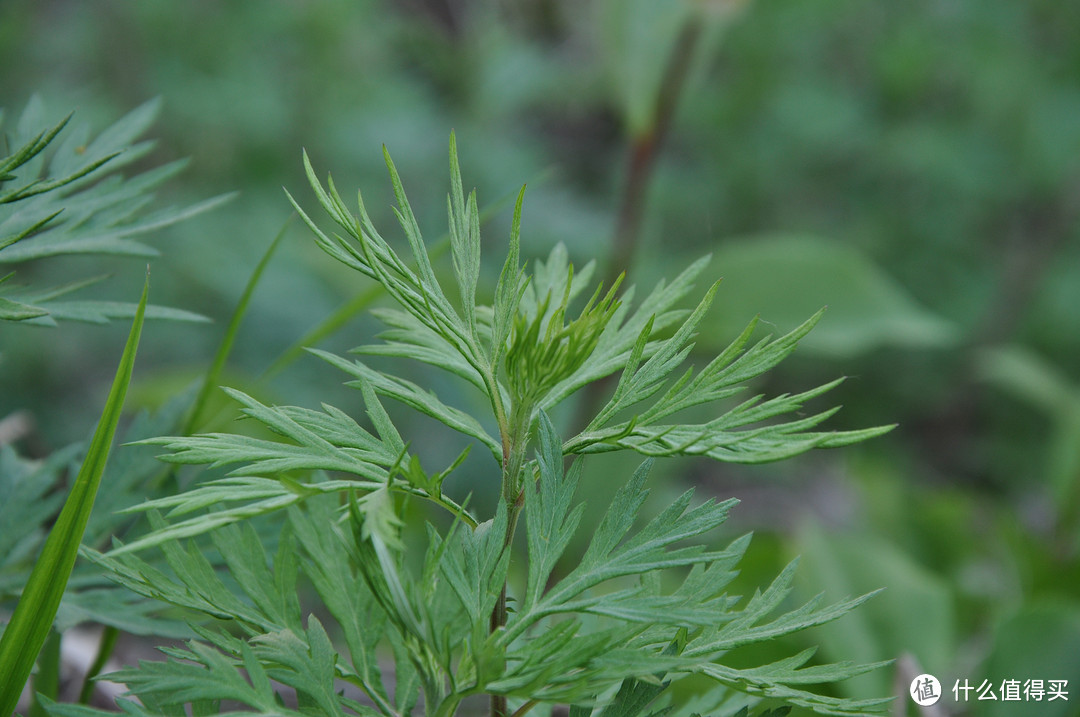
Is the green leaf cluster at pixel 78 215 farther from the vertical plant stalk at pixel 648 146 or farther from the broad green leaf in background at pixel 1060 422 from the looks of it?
the broad green leaf in background at pixel 1060 422

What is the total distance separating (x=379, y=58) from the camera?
2.06 m

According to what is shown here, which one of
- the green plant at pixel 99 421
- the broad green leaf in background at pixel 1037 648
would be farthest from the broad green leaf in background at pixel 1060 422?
the green plant at pixel 99 421

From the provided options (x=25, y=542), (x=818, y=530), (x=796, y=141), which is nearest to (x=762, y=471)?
(x=796, y=141)

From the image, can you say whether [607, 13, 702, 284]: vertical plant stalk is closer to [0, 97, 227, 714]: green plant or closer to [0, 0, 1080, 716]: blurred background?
[0, 0, 1080, 716]: blurred background

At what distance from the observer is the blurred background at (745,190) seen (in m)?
1.43

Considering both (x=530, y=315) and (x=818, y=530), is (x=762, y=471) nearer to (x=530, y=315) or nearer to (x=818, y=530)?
(x=818, y=530)

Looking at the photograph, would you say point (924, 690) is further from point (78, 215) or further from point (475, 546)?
point (78, 215)

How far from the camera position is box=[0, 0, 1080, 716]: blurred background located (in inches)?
56.2

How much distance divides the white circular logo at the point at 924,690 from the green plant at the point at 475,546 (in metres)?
0.27

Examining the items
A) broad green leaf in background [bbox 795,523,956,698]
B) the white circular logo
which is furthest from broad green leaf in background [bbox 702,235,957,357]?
the white circular logo

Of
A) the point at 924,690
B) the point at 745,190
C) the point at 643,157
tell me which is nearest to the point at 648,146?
the point at 643,157

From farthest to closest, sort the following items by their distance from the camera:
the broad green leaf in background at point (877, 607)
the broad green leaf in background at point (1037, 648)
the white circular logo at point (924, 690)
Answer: the broad green leaf in background at point (877, 607) → the broad green leaf in background at point (1037, 648) → the white circular logo at point (924, 690)

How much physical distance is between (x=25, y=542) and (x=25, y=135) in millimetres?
189

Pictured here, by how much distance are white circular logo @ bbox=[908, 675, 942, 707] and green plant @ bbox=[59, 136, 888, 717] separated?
271mm
